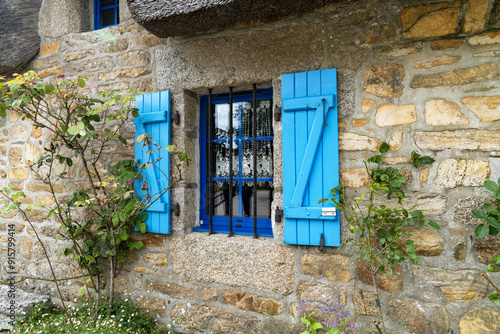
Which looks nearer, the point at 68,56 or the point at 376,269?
the point at 376,269

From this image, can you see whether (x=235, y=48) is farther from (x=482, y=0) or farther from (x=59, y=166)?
(x=59, y=166)

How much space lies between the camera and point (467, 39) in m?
1.69

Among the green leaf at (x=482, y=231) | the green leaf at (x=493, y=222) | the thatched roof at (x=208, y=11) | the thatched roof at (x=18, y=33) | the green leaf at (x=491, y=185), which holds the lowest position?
the green leaf at (x=482, y=231)

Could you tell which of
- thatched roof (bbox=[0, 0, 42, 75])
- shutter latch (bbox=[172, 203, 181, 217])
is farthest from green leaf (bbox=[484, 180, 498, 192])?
thatched roof (bbox=[0, 0, 42, 75])

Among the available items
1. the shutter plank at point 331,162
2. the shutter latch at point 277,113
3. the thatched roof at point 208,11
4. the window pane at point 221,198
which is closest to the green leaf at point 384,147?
the shutter plank at point 331,162

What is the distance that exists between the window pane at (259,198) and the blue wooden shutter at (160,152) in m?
0.62

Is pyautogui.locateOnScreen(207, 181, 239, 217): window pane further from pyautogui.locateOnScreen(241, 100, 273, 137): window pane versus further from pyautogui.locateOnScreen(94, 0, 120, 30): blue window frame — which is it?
pyautogui.locateOnScreen(94, 0, 120, 30): blue window frame

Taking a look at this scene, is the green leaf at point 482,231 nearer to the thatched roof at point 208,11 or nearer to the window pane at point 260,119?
the window pane at point 260,119

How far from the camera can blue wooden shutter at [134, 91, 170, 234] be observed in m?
2.32

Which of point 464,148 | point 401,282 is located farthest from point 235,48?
point 401,282

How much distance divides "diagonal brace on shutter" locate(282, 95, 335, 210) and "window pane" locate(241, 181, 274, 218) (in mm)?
417

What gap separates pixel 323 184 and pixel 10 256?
3.27 metres

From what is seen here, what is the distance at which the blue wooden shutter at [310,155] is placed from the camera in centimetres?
188

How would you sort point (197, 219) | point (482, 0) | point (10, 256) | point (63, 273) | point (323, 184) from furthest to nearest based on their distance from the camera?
point (10, 256) < point (63, 273) < point (197, 219) < point (323, 184) < point (482, 0)
